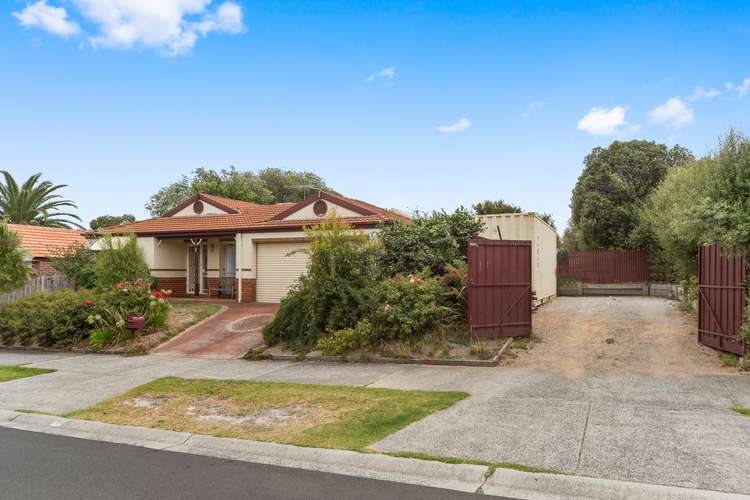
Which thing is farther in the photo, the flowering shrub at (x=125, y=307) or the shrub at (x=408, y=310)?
the flowering shrub at (x=125, y=307)

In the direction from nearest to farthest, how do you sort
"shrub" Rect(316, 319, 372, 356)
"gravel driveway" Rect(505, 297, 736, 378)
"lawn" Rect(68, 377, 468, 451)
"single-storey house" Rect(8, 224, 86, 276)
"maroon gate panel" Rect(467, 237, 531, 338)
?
"lawn" Rect(68, 377, 468, 451) → "gravel driveway" Rect(505, 297, 736, 378) → "shrub" Rect(316, 319, 372, 356) → "maroon gate panel" Rect(467, 237, 531, 338) → "single-storey house" Rect(8, 224, 86, 276)

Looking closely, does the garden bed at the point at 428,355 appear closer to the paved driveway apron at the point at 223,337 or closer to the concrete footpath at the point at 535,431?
the concrete footpath at the point at 535,431

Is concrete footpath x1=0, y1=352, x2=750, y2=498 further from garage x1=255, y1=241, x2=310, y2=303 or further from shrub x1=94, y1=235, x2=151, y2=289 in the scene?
garage x1=255, y1=241, x2=310, y2=303

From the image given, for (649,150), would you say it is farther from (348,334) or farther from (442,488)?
(442,488)

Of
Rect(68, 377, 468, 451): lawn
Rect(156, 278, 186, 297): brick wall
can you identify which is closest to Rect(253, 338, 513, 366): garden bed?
Rect(68, 377, 468, 451): lawn

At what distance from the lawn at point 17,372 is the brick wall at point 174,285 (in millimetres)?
11095

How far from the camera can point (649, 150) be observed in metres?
32.4

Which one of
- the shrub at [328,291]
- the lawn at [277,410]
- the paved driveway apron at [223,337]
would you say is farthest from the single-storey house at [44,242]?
the lawn at [277,410]

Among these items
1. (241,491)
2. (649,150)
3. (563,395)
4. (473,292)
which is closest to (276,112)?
(473,292)

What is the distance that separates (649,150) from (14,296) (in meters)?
32.1

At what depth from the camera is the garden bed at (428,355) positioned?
10836 mm

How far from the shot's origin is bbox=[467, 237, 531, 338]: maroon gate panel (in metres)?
12.1

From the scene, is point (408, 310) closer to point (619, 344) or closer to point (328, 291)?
point (328, 291)

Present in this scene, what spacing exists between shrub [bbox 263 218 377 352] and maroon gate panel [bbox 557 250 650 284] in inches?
665
